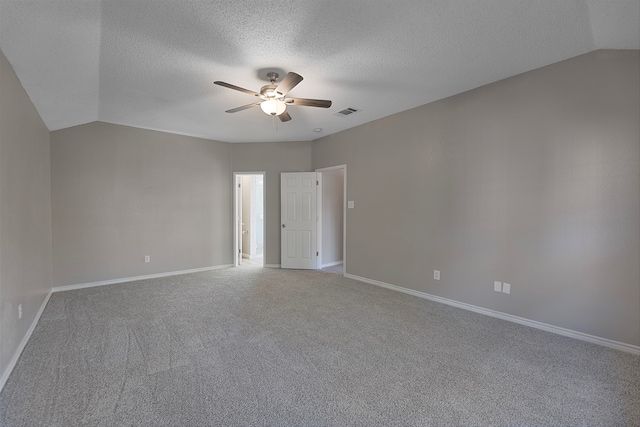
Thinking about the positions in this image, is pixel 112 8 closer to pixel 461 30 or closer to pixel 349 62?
pixel 349 62

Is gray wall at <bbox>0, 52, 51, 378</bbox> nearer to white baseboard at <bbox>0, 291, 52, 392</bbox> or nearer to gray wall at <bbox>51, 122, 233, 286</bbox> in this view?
white baseboard at <bbox>0, 291, 52, 392</bbox>

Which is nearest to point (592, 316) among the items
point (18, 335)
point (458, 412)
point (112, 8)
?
point (458, 412)

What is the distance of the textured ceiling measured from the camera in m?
1.99

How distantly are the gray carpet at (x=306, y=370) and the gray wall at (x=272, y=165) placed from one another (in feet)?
8.36

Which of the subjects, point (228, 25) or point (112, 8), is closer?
point (112, 8)

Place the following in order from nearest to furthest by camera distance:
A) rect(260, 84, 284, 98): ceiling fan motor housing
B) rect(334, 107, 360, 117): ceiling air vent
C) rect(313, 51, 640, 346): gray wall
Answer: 1. rect(313, 51, 640, 346): gray wall
2. rect(260, 84, 284, 98): ceiling fan motor housing
3. rect(334, 107, 360, 117): ceiling air vent

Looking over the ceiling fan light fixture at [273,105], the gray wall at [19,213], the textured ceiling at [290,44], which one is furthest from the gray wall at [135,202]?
the ceiling fan light fixture at [273,105]

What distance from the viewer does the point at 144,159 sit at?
504 cm

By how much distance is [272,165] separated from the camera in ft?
19.9

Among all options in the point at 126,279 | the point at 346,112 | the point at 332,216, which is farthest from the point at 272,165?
the point at 126,279

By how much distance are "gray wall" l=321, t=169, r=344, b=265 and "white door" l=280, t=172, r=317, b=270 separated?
31cm

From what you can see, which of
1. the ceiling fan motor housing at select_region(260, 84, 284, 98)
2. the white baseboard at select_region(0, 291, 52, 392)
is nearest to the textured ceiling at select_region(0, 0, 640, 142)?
the ceiling fan motor housing at select_region(260, 84, 284, 98)

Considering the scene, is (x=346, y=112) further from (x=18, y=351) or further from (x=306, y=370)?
(x=18, y=351)

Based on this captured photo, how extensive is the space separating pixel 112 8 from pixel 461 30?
2517 mm
